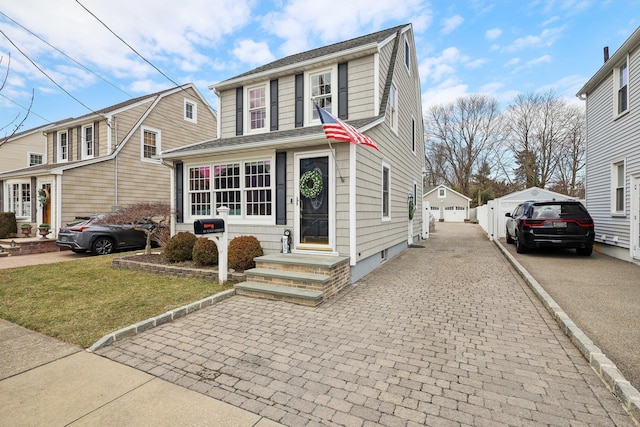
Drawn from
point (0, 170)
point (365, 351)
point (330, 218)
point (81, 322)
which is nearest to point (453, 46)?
point (330, 218)

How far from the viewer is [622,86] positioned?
8805mm

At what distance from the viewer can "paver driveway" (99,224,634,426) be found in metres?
2.40

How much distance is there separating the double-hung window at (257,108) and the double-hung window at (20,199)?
39.5 ft

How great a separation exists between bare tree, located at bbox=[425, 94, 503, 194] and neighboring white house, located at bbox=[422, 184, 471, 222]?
8.43ft

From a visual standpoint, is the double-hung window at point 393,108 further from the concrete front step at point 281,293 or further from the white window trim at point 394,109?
the concrete front step at point 281,293

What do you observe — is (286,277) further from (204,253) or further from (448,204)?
(448,204)

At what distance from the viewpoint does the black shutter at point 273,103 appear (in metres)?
8.97

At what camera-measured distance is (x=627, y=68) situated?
8477 mm

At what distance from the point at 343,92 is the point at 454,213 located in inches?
1245

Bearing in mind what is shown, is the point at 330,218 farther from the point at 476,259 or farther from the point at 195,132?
the point at 195,132

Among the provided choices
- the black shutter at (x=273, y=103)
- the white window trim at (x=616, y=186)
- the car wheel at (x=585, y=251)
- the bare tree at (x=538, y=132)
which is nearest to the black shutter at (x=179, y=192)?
the black shutter at (x=273, y=103)

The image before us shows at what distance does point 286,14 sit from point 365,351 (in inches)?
399

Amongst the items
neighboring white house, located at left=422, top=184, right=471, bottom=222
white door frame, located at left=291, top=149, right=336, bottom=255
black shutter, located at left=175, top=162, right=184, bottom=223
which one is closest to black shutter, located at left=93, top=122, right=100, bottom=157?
black shutter, located at left=175, top=162, right=184, bottom=223

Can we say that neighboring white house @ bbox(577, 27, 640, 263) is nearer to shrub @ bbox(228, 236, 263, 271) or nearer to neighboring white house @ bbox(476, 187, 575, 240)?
neighboring white house @ bbox(476, 187, 575, 240)
